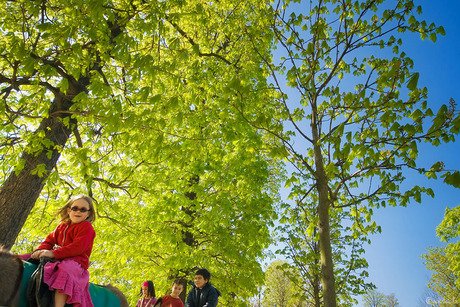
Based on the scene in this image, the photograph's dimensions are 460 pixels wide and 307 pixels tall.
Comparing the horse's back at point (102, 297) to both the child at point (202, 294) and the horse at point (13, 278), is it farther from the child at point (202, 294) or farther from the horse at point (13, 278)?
the child at point (202, 294)

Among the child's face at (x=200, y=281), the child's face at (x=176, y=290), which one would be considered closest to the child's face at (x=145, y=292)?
the child's face at (x=176, y=290)

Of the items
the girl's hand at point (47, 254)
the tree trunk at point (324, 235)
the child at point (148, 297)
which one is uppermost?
the tree trunk at point (324, 235)

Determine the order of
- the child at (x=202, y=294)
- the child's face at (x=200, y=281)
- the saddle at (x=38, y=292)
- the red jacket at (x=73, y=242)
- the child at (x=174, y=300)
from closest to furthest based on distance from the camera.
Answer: the saddle at (x=38, y=292)
the red jacket at (x=73, y=242)
the child at (x=202, y=294)
the child's face at (x=200, y=281)
the child at (x=174, y=300)

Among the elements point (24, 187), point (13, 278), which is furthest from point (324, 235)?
point (24, 187)

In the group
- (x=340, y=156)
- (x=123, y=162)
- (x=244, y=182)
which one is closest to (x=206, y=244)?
(x=244, y=182)

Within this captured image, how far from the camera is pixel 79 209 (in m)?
3.64

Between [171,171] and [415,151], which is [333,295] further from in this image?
[171,171]

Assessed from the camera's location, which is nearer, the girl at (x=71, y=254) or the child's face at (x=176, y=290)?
the girl at (x=71, y=254)

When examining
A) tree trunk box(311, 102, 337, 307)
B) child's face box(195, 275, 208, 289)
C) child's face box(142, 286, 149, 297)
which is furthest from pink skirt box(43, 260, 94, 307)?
tree trunk box(311, 102, 337, 307)

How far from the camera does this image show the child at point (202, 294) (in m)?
6.42

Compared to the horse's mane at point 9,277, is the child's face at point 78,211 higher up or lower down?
higher up

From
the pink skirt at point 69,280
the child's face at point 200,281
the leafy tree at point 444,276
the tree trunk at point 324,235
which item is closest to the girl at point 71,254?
the pink skirt at point 69,280

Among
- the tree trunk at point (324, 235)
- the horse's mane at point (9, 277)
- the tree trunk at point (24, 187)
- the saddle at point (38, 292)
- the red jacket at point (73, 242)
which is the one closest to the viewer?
the horse's mane at point (9, 277)

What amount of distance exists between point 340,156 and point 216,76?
6734 millimetres
